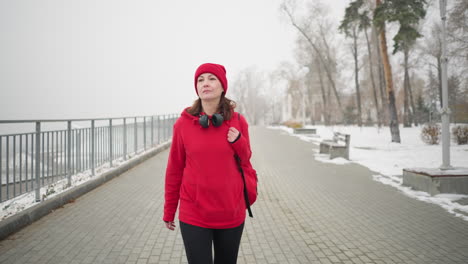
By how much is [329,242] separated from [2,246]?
13.5ft

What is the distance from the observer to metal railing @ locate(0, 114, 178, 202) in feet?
15.9

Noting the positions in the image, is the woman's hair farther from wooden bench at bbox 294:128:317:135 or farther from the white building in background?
the white building in background

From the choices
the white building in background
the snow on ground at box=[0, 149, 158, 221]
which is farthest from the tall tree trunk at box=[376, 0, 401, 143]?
the white building in background

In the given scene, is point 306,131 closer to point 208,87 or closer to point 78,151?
point 78,151

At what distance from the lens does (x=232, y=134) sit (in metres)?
1.97

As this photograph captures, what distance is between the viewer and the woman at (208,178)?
1972 mm

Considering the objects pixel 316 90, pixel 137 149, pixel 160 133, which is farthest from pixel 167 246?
pixel 316 90

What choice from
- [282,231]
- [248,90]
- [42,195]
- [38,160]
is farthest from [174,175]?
[248,90]

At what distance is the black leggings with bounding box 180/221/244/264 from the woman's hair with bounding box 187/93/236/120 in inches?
29.8

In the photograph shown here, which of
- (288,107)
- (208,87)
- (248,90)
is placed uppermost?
(248,90)

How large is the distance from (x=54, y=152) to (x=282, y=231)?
15.2ft

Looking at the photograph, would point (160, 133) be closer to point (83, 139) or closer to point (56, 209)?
point (83, 139)

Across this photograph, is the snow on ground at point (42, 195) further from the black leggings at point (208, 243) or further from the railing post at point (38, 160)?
the black leggings at point (208, 243)

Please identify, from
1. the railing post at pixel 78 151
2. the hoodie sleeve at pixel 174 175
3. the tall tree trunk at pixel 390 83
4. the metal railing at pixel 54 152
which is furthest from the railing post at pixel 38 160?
the tall tree trunk at pixel 390 83
